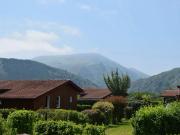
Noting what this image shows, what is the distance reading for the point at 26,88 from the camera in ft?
152

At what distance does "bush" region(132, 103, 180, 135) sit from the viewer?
20.9m

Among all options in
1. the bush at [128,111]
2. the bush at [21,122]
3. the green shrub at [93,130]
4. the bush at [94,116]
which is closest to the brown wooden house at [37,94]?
the bush at [128,111]

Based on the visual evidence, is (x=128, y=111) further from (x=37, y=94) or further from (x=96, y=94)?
(x=96, y=94)

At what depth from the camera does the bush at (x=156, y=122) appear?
20.9 m

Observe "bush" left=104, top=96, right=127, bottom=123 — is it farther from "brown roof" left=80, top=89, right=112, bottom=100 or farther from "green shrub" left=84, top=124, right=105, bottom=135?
"green shrub" left=84, top=124, right=105, bottom=135

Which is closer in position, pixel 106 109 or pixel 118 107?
pixel 106 109

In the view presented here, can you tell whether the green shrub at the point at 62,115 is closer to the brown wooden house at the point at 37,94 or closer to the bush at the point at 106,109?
the bush at the point at 106,109

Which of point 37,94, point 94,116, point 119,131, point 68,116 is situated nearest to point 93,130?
point 68,116

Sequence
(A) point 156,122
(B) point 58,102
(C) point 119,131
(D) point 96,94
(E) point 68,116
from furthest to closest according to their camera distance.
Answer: (D) point 96,94 < (B) point 58,102 < (C) point 119,131 < (E) point 68,116 < (A) point 156,122

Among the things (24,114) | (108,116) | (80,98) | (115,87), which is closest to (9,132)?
(24,114)

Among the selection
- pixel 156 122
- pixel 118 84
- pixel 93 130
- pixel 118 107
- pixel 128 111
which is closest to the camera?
pixel 93 130

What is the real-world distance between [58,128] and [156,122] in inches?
278

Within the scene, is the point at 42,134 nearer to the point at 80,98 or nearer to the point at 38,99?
the point at 38,99

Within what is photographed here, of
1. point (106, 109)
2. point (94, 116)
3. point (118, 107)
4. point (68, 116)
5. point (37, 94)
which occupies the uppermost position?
point (37, 94)
